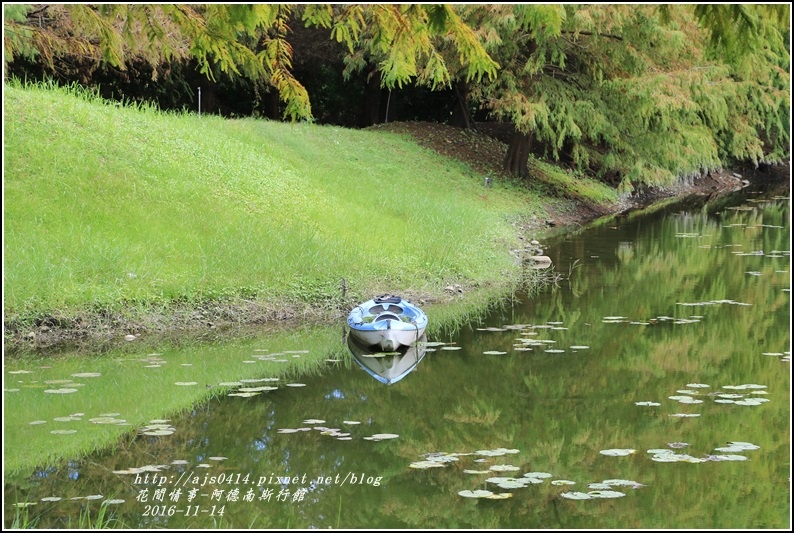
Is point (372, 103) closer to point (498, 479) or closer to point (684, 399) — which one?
point (684, 399)

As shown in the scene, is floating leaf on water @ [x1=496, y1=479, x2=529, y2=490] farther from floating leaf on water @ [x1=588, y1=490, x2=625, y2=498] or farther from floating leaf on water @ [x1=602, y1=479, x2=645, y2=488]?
floating leaf on water @ [x1=602, y1=479, x2=645, y2=488]

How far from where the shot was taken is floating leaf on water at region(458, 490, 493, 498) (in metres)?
7.07

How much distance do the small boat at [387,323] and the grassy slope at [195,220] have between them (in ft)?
5.75

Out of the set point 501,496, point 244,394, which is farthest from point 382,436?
point 244,394

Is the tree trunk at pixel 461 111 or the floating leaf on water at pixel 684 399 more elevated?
the tree trunk at pixel 461 111

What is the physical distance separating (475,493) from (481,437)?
4.67 ft

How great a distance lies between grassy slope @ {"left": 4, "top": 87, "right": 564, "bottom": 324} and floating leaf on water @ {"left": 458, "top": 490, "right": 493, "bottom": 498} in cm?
641

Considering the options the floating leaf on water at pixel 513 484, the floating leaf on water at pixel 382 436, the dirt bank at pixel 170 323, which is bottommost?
the dirt bank at pixel 170 323

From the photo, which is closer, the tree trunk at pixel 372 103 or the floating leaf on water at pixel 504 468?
the floating leaf on water at pixel 504 468

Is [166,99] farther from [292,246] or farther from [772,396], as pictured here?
[772,396]

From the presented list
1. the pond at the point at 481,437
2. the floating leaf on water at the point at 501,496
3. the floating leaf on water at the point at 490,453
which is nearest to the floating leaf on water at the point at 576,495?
the pond at the point at 481,437

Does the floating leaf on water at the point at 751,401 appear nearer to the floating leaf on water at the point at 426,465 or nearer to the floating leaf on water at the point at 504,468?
the floating leaf on water at the point at 504,468

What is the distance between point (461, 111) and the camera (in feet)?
105

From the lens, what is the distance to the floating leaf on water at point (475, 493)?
23.2 feet
